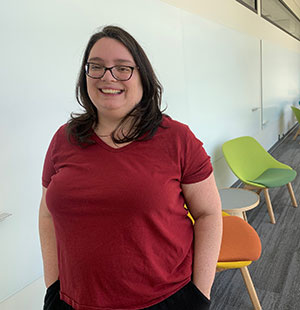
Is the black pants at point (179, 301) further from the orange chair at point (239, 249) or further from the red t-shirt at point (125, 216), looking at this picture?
the orange chair at point (239, 249)

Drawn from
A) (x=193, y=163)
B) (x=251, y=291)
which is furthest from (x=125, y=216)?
(x=251, y=291)

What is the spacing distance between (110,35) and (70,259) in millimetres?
769

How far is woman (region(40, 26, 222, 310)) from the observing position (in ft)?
3.13

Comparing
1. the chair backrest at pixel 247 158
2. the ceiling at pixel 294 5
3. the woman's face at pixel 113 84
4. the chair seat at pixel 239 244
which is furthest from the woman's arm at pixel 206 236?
the ceiling at pixel 294 5

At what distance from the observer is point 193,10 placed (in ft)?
9.77

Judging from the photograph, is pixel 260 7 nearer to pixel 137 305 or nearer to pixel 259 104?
pixel 259 104

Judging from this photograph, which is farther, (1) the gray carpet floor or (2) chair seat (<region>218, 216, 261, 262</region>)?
(1) the gray carpet floor

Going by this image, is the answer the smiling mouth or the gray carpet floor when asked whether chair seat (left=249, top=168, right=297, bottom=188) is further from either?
the smiling mouth

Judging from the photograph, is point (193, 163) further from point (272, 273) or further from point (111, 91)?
point (272, 273)

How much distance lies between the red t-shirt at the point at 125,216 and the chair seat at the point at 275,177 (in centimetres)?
230

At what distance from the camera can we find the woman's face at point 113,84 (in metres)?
1.02

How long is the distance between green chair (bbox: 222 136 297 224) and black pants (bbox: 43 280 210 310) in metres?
2.12

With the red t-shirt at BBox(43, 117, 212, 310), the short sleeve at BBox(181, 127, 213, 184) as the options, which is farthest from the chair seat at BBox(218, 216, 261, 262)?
the short sleeve at BBox(181, 127, 213, 184)

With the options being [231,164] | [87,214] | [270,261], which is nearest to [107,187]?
[87,214]
